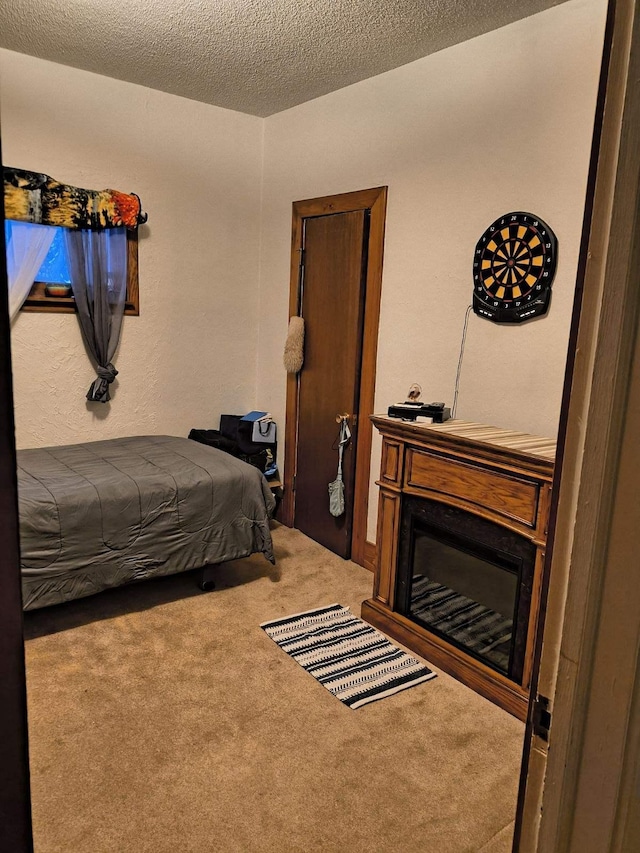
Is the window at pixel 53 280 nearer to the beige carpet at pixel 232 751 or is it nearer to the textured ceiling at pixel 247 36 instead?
the textured ceiling at pixel 247 36

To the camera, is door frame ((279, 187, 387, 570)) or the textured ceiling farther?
door frame ((279, 187, 387, 570))

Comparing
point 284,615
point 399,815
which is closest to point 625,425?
point 399,815

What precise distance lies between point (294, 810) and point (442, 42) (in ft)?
11.3

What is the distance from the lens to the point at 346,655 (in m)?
2.95

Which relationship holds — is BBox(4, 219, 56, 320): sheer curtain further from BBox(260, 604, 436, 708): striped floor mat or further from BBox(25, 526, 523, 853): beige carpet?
BBox(260, 604, 436, 708): striped floor mat

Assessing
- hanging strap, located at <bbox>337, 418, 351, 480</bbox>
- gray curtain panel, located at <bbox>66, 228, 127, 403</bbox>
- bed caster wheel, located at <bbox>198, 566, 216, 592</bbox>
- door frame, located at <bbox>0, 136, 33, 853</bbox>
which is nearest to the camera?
door frame, located at <bbox>0, 136, 33, 853</bbox>

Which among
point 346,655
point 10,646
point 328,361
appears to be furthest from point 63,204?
point 10,646

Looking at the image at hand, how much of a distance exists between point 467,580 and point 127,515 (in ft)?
5.39

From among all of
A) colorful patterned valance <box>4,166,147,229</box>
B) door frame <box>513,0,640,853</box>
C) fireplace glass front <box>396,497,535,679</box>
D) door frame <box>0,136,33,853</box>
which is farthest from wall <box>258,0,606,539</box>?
door frame <box>0,136,33,853</box>

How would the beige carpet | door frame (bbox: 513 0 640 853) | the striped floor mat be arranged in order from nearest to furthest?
door frame (bbox: 513 0 640 853) → the beige carpet → the striped floor mat

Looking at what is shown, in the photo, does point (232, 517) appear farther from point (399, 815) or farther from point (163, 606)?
point (399, 815)

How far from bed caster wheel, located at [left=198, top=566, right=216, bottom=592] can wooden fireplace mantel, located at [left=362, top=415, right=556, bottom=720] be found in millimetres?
877

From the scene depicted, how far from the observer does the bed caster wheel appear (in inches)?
139

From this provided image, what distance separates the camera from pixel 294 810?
2.04 meters
